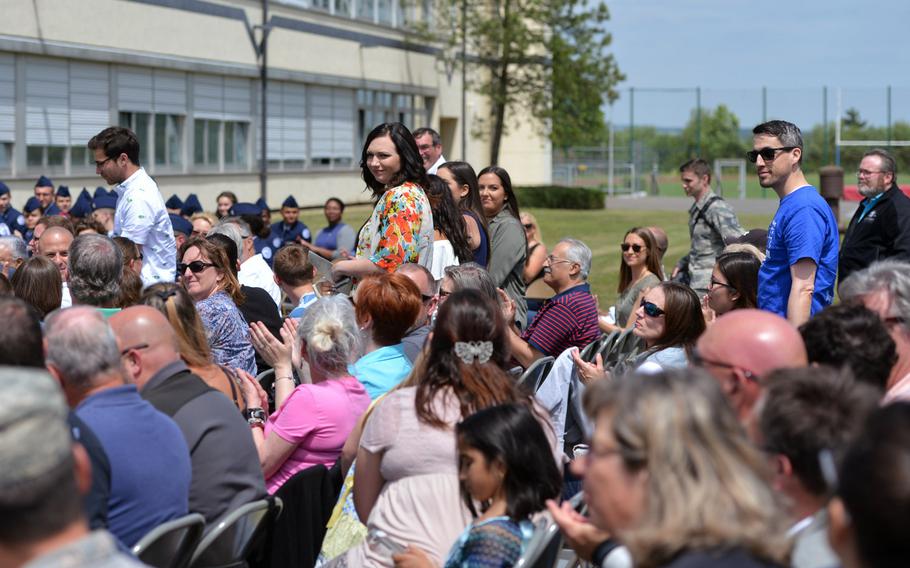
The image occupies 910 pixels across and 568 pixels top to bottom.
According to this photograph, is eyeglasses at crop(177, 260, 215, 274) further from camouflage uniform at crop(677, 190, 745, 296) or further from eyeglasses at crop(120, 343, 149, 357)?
camouflage uniform at crop(677, 190, 745, 296)

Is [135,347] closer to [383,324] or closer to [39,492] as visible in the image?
[383,324]

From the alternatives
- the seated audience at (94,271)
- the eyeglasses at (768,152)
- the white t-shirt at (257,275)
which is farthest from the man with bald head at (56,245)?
the eyeglasses at (768,152)

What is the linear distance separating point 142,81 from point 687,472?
25.7 metres

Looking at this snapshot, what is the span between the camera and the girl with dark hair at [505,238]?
7648mm

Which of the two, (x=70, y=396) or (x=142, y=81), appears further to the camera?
(x=142, y=81)

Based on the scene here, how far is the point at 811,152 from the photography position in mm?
50375

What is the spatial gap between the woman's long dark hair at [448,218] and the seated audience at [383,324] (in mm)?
1632

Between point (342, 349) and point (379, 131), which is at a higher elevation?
point (379, 131)

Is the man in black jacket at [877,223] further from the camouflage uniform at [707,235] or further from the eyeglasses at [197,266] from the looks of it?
the eyeglasses at [197,266]

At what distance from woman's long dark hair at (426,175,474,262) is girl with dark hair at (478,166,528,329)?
2.08ft

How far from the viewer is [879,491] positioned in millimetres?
1911

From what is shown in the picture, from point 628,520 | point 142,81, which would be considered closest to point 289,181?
point 142,81

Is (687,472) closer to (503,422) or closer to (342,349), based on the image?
(503,422)

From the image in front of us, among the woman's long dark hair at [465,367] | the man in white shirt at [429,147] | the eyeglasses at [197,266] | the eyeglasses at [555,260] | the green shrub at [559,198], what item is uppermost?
the green shrub at [559,198]
